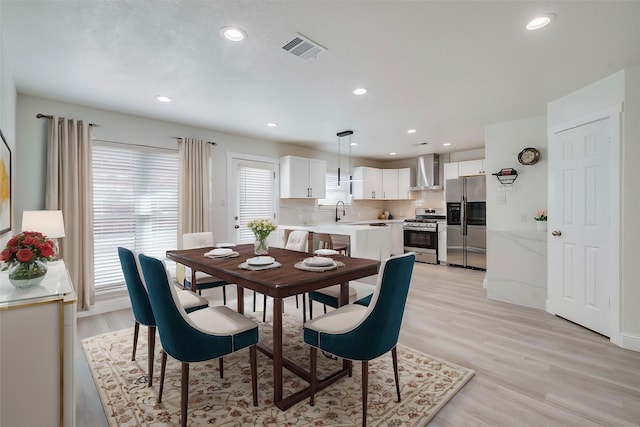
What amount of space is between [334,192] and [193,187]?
10.9ft

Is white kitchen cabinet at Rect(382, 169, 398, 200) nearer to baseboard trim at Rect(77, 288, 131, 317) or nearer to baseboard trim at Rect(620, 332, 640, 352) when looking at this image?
baseboard trim at Rect(620, 332, 640, 352)

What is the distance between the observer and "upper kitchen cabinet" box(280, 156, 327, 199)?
17.9 feet

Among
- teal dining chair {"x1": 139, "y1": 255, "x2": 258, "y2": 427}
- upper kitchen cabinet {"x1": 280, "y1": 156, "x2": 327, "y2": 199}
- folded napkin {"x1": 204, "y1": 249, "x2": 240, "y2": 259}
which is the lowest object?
teal dining chair {"x1": 139, "y1": 255, "x2": 258, "y2": 427}

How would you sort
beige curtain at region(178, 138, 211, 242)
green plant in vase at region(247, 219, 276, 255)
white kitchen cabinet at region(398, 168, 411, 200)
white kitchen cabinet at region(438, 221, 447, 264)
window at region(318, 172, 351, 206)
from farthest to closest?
white kitchen cabinet at region(398, 168, 411, 200) → window at region(318, 172, 351, 206) → white kitchen cabinet at region(438, 221, 447, 264) → beige curtain at region(178, 138, 211, 242) → green plant in vase at region(247, 219, 276, 255)

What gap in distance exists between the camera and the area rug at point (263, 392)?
182 cm

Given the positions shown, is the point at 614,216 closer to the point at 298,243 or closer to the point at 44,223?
the point at 298,243

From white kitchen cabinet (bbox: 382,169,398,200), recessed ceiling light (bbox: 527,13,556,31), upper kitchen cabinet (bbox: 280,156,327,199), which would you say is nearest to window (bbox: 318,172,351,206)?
upper kitchen cabinet (bbox: 280,156,327,199)

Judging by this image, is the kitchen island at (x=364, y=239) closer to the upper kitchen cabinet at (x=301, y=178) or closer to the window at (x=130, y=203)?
the upper kitchen cabinet at (x=301, y=178)

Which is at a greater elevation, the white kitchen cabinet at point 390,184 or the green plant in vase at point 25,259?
the white kitchen cabinet at point 390,184

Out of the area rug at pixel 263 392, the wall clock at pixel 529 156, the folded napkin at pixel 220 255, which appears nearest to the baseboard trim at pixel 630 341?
the area rug at pixel 263 392

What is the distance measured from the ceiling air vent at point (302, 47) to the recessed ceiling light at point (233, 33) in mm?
316

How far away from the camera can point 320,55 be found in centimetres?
241

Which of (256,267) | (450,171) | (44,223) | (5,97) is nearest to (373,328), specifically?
(256,267)

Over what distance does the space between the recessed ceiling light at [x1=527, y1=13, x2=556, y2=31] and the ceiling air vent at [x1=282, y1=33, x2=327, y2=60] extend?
1383 mm
